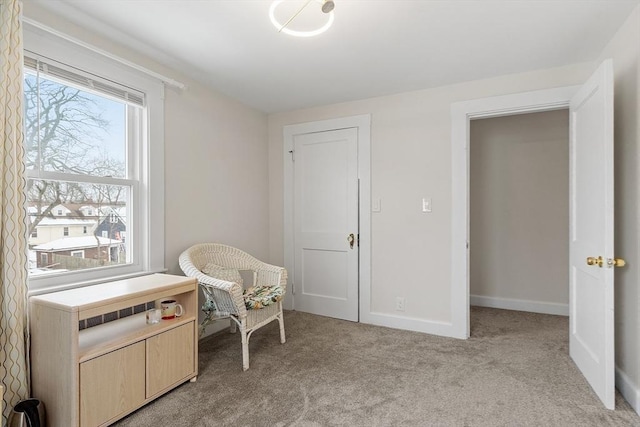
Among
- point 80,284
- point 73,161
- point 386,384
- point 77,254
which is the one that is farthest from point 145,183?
point 386,384

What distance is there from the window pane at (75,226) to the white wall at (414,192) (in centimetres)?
222

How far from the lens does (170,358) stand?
2053mm

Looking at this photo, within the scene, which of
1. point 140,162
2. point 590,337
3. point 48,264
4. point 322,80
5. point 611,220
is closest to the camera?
point 611,220

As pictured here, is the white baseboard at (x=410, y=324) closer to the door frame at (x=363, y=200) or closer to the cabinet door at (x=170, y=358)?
the door frame at (x=363, y=200)

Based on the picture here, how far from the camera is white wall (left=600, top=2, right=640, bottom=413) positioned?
1.91 meters

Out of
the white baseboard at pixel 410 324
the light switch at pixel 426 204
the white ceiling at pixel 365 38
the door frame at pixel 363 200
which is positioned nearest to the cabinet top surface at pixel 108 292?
the white ceiling at pixel 365 38

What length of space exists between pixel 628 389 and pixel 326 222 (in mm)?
2575

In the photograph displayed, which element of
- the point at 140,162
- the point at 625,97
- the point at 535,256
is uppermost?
the point at 625,97

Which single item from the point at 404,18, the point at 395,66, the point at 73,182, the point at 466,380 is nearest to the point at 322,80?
the point at 395,66

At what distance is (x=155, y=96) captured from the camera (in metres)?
2.54

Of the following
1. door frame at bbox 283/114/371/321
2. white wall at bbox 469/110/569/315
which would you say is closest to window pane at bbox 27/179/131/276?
door frame at bbox 283/114/371/321

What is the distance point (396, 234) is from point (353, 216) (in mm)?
475

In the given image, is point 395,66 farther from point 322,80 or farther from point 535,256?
point 535,256

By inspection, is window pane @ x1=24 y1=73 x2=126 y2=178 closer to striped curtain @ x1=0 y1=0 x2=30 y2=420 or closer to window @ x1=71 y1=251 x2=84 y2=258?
striped curtain @ x1=0 y1=0 x2=30 y2=420
